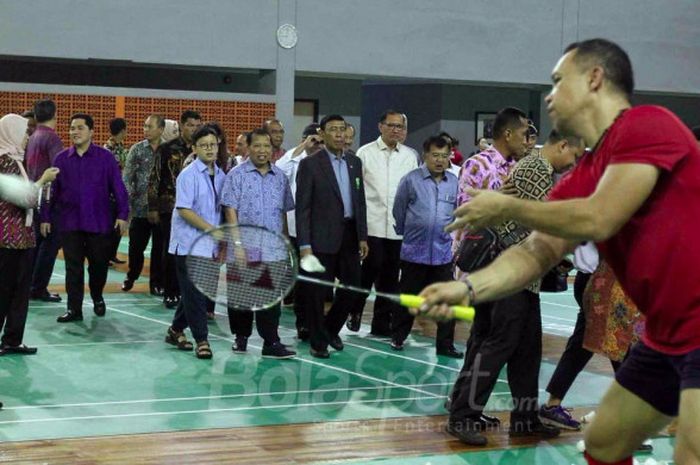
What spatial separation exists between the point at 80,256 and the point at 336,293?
277cm

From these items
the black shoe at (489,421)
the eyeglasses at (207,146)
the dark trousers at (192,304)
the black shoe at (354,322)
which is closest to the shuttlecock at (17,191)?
the dark trousers at (192,304)

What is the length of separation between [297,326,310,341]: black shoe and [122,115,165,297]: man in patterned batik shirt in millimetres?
3080

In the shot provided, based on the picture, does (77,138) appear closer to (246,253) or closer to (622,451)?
(246,253)

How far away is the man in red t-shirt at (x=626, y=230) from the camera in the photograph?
4.18m

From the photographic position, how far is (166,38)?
19.7 metres

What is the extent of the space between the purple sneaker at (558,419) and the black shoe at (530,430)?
0.66 feet

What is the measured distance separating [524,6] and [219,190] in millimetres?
13552

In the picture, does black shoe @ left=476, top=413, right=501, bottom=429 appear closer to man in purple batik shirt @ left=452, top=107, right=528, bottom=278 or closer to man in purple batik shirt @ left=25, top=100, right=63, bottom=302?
man in purple batik shirt @ left=452, top=107, right=528, bottom=278

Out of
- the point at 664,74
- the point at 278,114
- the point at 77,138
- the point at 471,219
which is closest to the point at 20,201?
the point at 77,138

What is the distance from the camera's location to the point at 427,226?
1079 cm

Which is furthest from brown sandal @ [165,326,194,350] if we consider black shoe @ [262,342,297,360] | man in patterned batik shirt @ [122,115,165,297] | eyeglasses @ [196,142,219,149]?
man in patterned batik shirt @ [122,115,165,297]

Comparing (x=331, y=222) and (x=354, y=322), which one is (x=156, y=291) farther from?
(x=331, y=222)

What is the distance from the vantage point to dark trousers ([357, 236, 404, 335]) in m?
11.9

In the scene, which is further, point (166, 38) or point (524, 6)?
point (524, 6)
